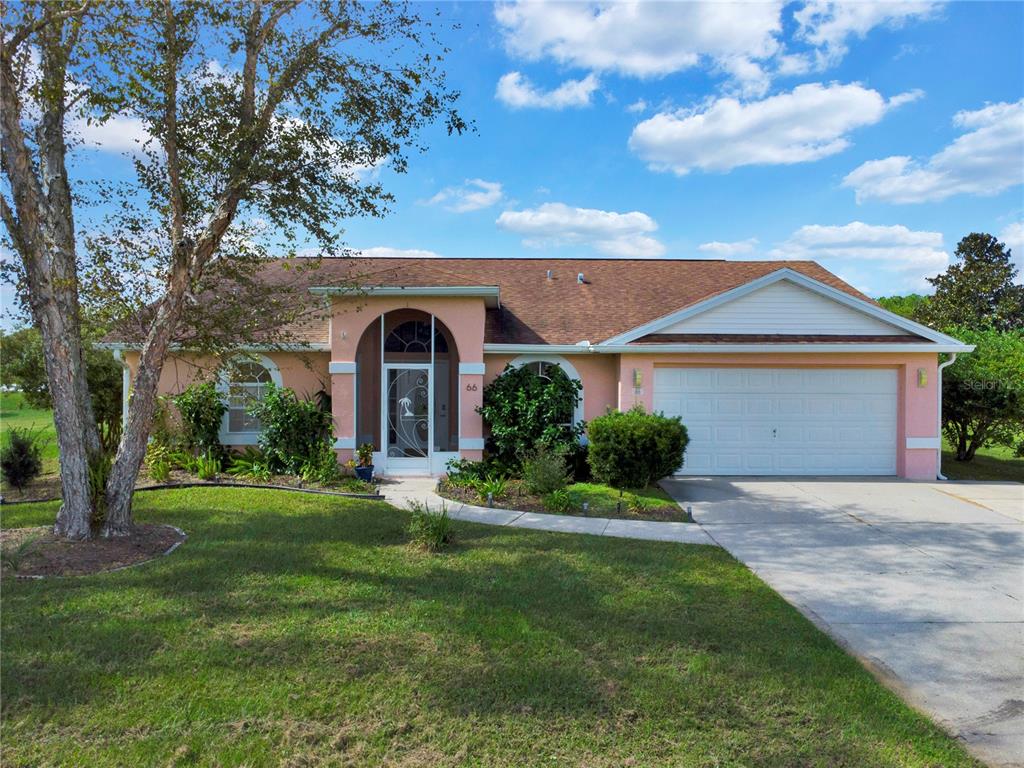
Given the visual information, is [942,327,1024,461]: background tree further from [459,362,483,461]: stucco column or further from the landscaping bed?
[459,362,483,461]: stucco column

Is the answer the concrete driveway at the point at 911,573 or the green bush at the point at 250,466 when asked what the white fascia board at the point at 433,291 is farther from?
the concrete driveway at the point at 911,573

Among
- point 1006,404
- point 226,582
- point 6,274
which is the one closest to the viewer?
point 226,582

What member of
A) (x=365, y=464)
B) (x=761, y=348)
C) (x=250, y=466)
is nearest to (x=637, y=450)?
(x=761, y=348)

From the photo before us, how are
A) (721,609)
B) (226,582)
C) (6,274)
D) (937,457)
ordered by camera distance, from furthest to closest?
(937,457) → (6,274) → (226,582) → (721,609)

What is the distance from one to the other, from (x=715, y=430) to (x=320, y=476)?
25.8ft

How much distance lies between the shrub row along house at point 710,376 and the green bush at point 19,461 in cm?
244

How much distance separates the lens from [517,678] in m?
4.06

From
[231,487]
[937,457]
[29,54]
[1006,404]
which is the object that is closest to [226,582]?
[231,487]

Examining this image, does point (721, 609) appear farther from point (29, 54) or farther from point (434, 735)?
point (29, 54)

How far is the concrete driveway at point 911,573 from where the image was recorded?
413 centimetres

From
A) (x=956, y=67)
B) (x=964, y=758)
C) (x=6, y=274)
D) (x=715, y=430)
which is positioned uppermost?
(x=956, y=67)

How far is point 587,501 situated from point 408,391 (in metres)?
4.84

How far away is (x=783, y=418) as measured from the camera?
1315cm

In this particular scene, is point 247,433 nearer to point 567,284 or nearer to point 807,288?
point 567,284
